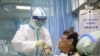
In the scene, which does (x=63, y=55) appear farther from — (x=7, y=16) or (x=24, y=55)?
(x=7, y=16)

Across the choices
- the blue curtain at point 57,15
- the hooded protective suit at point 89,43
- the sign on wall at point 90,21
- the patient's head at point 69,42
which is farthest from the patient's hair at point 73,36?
the blue curtain at point 57,15

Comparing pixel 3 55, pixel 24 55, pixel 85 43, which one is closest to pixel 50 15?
pixel 24 55

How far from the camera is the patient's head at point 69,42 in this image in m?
1.71

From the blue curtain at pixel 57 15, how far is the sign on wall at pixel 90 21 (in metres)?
0.58

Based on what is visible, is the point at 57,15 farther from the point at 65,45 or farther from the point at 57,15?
the point at 65,45

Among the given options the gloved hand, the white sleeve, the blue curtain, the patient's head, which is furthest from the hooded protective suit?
the blue curtain

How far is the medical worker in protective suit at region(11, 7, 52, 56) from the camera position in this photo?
215cm

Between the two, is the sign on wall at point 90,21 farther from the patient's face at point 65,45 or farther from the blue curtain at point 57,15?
the patient's face at point 65,45

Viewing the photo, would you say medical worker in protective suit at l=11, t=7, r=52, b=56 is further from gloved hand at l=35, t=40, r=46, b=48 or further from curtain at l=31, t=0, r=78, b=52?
curtain at l=31, t=0, r=78, b=52

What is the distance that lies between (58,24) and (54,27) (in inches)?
3.1

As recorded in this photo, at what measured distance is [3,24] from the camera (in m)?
→ 3.93

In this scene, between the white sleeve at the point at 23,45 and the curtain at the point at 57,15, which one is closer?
the white sleeve at the point at 23,45

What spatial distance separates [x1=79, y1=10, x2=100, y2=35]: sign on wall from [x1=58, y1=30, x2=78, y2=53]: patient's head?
2.38ft

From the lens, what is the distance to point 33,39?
2.30 meters
